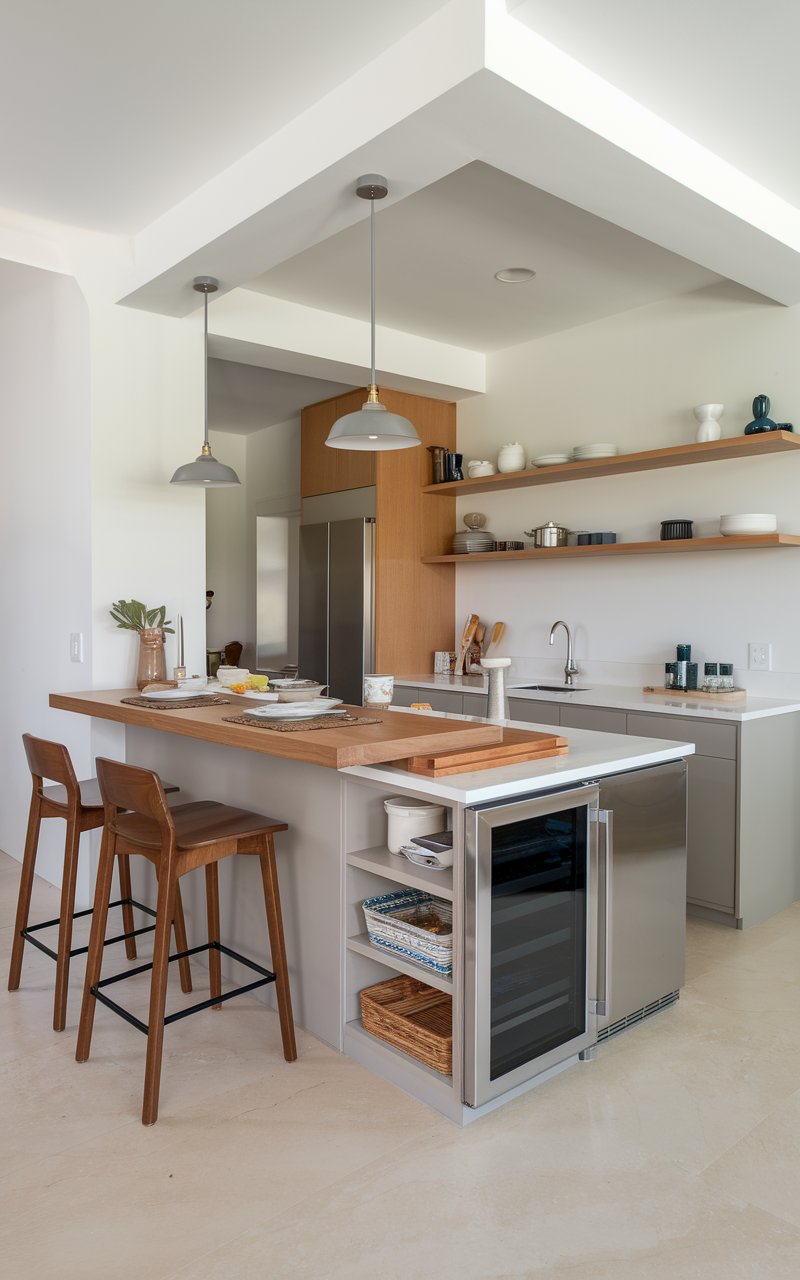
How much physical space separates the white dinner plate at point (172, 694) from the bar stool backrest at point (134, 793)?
2.55ft

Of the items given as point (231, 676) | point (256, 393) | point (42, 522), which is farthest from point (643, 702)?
point (256, 393)

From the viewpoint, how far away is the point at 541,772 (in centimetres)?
221

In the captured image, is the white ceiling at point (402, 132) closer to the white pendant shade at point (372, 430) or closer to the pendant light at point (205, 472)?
the pendant light at point (205, 472)

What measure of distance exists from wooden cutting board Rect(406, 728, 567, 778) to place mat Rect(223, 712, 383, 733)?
13.0 inches

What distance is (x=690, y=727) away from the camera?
11.4 ft

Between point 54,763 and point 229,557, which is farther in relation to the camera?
point 229,557

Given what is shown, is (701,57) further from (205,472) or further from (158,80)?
(205,472)

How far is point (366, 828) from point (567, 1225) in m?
1.02

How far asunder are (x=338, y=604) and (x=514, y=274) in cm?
211

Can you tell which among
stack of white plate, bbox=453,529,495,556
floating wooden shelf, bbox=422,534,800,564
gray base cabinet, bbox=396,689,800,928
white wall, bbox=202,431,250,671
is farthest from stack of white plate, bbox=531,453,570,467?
white wall, bbox=202,431,250,671

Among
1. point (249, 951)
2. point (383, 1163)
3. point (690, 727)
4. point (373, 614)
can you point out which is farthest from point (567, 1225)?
point (373, 614)

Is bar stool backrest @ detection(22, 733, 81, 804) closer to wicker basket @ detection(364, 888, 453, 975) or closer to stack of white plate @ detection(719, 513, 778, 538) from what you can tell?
wicker basket @ detection(364, 888, 453, 975)

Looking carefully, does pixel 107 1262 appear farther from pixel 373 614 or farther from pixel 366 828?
pixel 373 614

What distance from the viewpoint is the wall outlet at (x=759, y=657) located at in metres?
3.88
